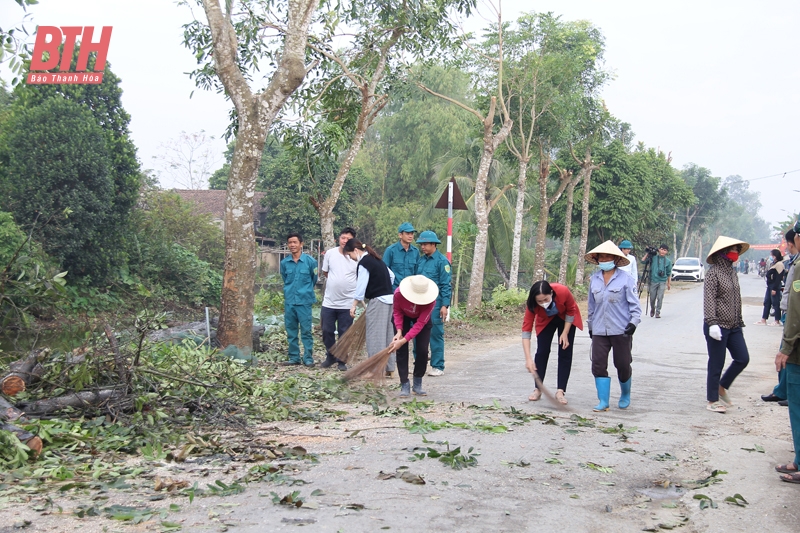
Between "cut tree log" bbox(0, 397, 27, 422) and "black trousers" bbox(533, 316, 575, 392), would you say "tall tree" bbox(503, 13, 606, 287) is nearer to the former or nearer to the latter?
"black trousers" bbox(533, 316, 575, 392)

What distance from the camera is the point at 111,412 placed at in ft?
20.4

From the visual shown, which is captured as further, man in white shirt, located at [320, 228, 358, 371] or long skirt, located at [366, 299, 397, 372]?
man in white shirt, located at [320, 228, 358, 371]

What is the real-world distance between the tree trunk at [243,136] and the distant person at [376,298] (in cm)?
142

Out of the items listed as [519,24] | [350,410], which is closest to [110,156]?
[519,24]

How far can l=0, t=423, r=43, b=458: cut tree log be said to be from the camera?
17.3 ft

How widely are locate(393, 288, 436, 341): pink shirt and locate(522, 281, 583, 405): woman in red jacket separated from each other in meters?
1.06

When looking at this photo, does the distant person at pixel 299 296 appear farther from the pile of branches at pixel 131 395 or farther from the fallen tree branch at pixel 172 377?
the fallen tree branch at pixel 172 377

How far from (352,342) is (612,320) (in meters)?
3.47

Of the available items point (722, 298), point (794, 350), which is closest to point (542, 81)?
point (722, 298)

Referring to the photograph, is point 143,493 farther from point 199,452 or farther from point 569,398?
point 569,398

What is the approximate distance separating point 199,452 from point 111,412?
105 centimetres

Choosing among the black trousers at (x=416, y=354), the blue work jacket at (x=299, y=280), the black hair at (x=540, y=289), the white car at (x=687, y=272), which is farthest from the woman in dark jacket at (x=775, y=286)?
the white car at (x=687, y=272)

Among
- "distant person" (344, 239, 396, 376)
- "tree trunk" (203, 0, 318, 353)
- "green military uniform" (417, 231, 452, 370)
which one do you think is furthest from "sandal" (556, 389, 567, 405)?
"tree trunk" (203, 0, 318, 353)

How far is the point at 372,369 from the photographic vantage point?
838cm
